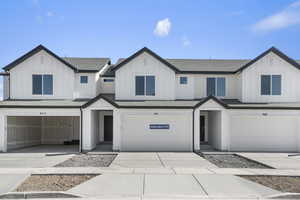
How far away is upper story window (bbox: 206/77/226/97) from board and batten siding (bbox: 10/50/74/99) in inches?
439

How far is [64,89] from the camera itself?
18.5 m

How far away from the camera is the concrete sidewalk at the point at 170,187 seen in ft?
23.3

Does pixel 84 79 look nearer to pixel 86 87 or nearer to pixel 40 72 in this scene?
pixel 86 87

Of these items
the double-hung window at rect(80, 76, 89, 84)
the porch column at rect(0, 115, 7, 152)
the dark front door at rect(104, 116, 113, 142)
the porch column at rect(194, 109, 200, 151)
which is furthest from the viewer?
the dark front door at rect(104, 116, 113, 142)

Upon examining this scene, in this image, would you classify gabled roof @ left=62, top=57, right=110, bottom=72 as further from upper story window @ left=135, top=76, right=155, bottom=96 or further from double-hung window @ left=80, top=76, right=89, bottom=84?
upper story window @ left=135, top=76, right=155, bottom=96

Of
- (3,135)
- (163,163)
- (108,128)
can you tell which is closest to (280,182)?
(163,163)

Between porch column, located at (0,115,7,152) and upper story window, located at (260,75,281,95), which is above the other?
upper story window, located at (260,75,281,95)

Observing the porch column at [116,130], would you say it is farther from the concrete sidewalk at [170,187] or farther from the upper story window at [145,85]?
the concrete sidewalk at [170,187]

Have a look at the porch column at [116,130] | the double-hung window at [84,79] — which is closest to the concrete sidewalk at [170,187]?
the porch column at [116,130]

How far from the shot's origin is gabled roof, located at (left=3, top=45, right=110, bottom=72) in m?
18.2

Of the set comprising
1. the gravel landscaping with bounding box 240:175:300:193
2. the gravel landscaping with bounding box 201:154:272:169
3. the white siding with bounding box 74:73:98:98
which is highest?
the white siding with bounding box 74:73:98:98

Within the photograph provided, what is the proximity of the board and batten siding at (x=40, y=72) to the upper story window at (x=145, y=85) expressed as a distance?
5223mm

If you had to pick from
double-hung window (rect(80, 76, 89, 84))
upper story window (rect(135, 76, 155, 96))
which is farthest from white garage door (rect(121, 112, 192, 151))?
double-hung window (rect(80, 76, 89, 84))

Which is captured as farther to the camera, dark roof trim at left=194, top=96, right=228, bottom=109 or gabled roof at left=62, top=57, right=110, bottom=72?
gabled roof at left=62, top=57, right=110, bottom=72
